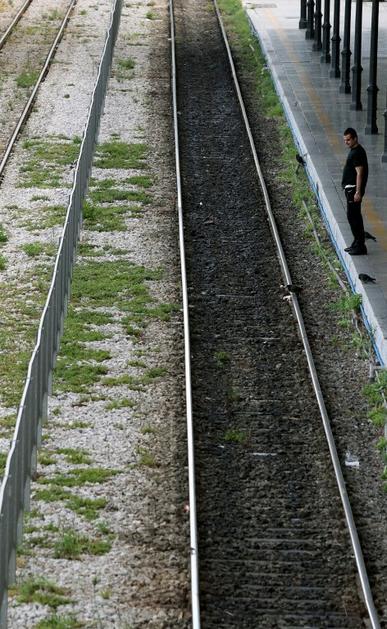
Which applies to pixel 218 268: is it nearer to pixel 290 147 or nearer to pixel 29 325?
pixel 29 325

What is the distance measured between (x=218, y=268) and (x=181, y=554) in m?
7.74

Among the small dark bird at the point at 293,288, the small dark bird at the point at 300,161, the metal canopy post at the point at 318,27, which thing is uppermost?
the small dark bird at the point at 293,288

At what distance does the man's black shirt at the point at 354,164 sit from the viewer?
17.1 metres

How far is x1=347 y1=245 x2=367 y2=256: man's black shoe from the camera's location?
58.9ft

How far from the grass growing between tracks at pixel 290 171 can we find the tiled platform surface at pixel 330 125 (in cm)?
18

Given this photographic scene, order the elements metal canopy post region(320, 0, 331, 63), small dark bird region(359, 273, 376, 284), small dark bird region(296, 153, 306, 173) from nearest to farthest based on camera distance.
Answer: small dark bird region(359, 273, 376, 284)
small dark bird region(296, 153, 306, 173)
metal canopy post region(320, 0, 331, 63)

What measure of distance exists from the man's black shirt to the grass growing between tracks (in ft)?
4.21

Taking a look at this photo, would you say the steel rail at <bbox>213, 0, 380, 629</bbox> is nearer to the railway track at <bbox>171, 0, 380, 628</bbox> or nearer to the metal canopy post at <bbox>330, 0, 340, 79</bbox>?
the railway track at <bbox>171, 0, 380, 628</bbox>

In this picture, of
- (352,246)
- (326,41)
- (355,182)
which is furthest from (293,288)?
(326,41)

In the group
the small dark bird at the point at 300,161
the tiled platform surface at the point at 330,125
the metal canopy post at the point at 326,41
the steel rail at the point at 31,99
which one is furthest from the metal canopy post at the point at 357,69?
the steel rail at the point at 31,99

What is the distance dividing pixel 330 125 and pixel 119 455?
14.5m

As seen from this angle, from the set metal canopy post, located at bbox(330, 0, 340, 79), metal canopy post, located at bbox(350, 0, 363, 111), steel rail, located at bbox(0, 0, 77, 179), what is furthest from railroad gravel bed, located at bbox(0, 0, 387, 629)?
metal canopy post, located at bbox(330, 0, 340, 79)

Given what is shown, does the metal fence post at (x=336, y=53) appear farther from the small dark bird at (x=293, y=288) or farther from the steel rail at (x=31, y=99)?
the small dark bird at (x=293, y=288)

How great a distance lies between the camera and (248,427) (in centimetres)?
1352
